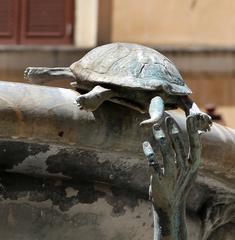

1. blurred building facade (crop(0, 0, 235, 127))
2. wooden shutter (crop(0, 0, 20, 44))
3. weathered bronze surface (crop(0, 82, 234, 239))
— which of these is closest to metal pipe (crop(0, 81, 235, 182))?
weathered bronze surface (crop(0, 82, 234, 239))

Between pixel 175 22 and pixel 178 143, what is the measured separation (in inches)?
373

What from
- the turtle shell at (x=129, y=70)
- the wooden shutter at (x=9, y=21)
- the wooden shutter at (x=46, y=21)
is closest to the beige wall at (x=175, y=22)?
the wooden shutter at (x=46, y=21)

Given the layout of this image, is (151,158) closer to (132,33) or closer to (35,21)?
(132,33)

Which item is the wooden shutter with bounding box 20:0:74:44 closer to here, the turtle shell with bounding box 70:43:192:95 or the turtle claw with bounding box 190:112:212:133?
the turtle shell with bounding box 70:43:192:95

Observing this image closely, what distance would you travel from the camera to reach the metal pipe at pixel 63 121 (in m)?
2.31

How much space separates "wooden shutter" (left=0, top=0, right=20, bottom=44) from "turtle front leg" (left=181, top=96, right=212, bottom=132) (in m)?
9.66

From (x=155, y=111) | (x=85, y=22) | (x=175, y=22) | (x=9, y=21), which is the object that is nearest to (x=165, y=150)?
(x=155, y=111)

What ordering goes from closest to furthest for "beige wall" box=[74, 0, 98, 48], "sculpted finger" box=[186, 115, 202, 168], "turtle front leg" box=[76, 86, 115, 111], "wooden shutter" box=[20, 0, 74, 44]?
1. "sculpted finger" box=[186, 115, 202, 168]
2. "turtle front leg" box=[76, 86, 115, 111]
3. "beige wall" box=[74, 0, 98, 48]
4. "wooden shutter" box=[20, 0, 74, 44]

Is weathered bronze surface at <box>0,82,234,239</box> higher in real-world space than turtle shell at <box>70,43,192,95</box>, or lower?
lower

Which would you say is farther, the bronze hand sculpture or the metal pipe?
the metal pipe

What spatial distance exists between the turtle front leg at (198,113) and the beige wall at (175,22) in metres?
8.91

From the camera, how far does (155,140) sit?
82.6 inches

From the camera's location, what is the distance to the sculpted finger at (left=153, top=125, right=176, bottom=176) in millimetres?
2070

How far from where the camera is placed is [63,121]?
2.33m
